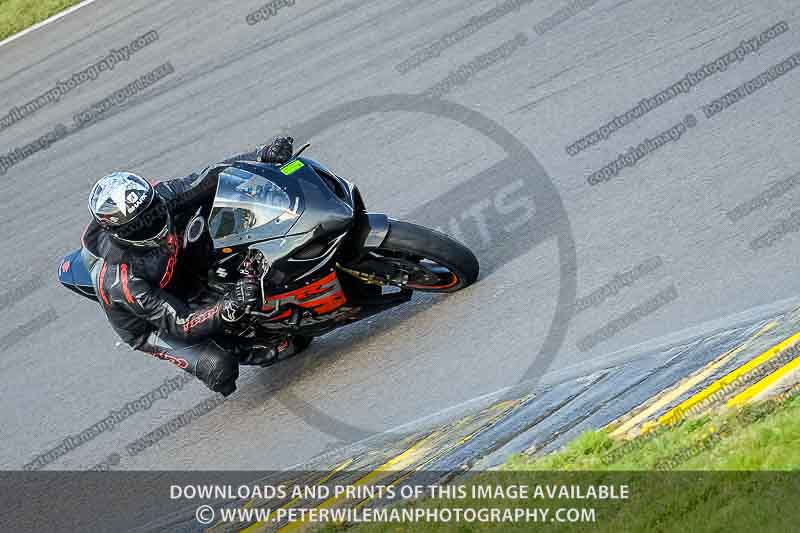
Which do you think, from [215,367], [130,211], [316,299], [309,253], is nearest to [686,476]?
[309,253]

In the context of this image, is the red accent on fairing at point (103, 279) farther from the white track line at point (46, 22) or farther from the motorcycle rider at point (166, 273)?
the white track line at point (46, 22)

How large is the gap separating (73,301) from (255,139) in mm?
2805

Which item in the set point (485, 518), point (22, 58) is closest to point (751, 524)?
point (485, 518)

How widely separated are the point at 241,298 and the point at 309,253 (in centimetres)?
54

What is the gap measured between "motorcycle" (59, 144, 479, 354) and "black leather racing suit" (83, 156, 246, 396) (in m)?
0.16

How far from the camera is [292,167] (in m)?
6.55

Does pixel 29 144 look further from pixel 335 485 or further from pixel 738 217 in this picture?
pixel 738 217

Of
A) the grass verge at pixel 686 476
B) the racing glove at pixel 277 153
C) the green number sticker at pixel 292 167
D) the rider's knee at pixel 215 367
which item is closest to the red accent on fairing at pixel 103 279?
the rider's knee at pixel 215 367

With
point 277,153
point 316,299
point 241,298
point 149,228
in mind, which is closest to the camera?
point 241,298

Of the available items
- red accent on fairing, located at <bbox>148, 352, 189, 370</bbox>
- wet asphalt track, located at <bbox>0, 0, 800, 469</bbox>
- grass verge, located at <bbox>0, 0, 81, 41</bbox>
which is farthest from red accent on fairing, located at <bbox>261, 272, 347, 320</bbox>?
grass verge, located at <bbox>0, 0, 81, 41</bbox>

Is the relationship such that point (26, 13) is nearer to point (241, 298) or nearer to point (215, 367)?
point (215, 367)

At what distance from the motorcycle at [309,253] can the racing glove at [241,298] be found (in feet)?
0.26

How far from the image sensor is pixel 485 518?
4891 mm

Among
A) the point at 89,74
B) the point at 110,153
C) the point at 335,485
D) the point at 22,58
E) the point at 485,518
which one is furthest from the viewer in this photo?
the point at 22,58
